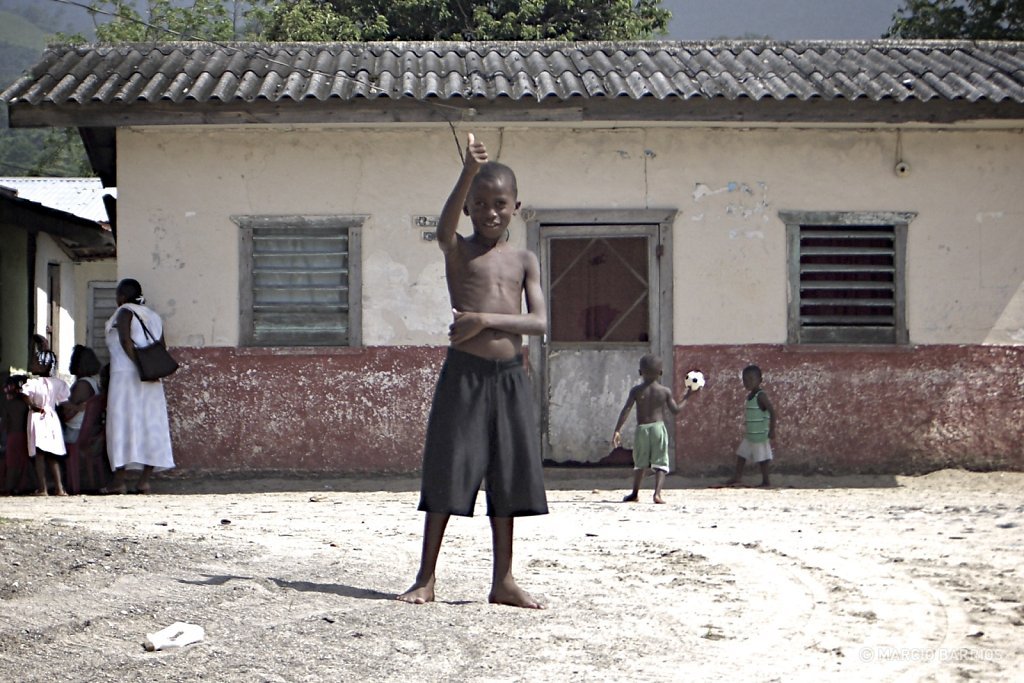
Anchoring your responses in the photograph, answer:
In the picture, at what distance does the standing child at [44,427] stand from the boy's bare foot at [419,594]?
20.1ft

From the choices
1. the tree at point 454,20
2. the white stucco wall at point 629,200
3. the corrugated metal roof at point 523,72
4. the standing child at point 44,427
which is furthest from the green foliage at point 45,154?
the standing child at point 44,427

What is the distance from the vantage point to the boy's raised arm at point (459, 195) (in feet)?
17.3

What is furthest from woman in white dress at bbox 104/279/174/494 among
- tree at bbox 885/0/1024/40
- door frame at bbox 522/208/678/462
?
tree at bbox 885/0/1024/40

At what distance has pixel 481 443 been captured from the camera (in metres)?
5.57

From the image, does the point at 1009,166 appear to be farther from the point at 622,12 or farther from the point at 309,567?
the point at 622,12

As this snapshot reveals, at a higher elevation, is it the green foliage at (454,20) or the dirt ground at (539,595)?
the green foliage at (454,20)

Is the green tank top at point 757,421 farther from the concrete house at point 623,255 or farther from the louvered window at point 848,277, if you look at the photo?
the louvered window at point 848,277

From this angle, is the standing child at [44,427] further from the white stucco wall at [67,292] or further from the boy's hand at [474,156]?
the boy's hand at [474,156]

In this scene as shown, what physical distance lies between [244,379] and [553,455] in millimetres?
2714

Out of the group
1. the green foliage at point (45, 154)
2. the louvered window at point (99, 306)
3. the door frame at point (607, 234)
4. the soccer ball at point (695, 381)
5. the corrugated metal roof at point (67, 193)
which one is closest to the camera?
the soccer ball at point (695, 381)

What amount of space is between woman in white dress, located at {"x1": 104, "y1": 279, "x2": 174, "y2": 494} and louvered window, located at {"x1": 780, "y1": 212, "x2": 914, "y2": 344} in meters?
5.37

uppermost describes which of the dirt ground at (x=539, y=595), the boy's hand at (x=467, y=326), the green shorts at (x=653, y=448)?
the boy's hand at (x=467, y=326)

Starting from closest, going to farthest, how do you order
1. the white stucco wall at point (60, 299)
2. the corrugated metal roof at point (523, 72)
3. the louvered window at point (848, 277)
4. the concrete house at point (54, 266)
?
Answer: the corrugated metal roof at point (523, 72), the louvered window at point (848, 277), the concrete house at point (54, 266), the white stucco wall at point (60, 299)

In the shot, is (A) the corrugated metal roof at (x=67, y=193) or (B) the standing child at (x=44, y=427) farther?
(A) the corrugated metal roof at (x=67, y=193)
